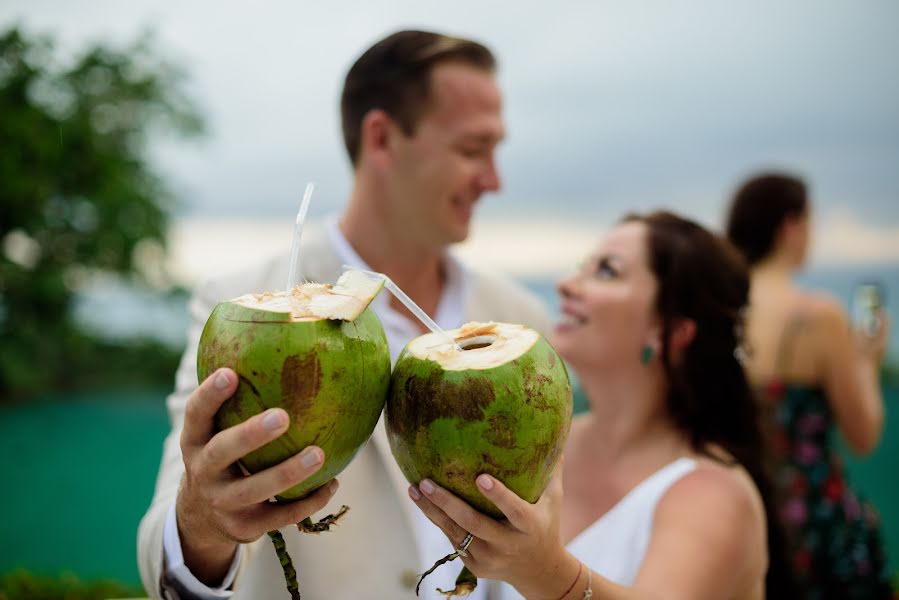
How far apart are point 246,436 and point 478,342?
0.43 metres

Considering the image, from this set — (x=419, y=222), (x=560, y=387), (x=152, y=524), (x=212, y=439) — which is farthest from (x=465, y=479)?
(x=419, y=222)

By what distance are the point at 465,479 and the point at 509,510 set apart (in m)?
0.09

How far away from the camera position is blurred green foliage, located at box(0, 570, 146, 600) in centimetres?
426

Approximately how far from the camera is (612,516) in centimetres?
218

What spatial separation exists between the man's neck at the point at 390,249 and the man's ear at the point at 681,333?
0.82 m

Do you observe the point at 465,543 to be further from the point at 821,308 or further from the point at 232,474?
the point at 821,308

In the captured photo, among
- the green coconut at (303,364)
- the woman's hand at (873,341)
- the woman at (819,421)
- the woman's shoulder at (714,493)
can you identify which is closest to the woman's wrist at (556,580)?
the green coconut at (303,364)

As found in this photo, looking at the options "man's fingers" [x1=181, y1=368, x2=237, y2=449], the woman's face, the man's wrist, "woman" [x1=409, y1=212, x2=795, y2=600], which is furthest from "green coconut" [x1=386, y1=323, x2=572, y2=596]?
the woman's face

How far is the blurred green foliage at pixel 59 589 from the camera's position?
426 cm

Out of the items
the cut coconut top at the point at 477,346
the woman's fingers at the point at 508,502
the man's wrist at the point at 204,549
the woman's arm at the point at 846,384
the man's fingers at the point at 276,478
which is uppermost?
the cut coconut top at the point at 477,346

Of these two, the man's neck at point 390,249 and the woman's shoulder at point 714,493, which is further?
the man's neck at point 390,249

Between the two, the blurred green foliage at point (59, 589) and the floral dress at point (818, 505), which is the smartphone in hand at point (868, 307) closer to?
the floral dress at point (818, 505)

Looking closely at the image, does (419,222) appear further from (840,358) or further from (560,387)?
(840,358)

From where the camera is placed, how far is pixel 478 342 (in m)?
1.33
